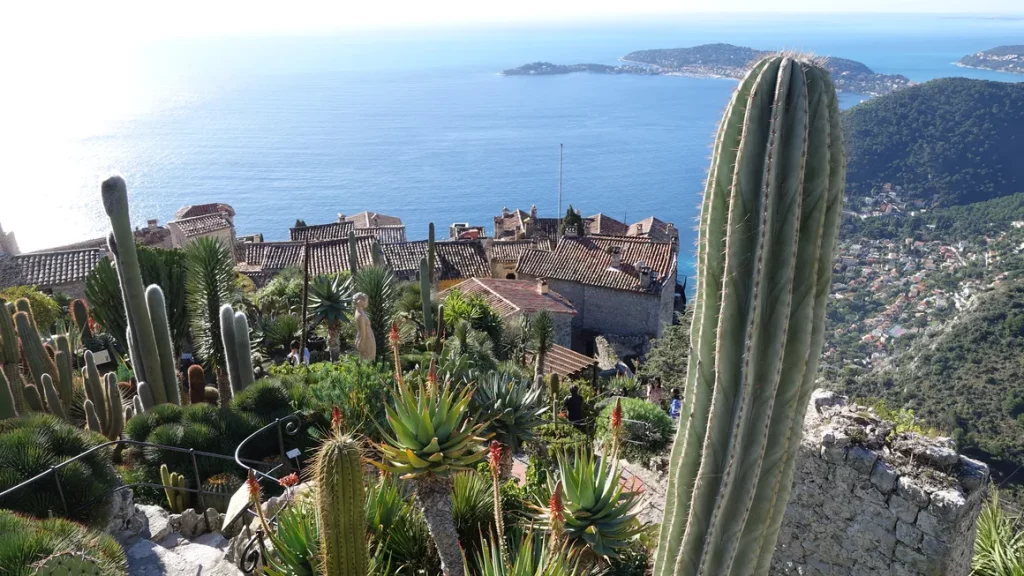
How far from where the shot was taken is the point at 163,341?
30.9ft

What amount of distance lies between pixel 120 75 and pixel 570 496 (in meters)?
229

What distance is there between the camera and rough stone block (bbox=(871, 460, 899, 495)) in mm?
5328

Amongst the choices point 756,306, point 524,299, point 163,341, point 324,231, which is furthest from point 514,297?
point 756,306

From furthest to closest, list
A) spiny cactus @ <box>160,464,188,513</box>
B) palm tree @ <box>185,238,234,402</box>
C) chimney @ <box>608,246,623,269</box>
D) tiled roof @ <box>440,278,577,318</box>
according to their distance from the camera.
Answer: chimney @ <box>608,246,623,269</box>
tiled roof @ <box>440,278,577,318</box>
palm tree @ <box>185,238,234,402</box>
spiny cactus @ <box>160,464,188,513</box>

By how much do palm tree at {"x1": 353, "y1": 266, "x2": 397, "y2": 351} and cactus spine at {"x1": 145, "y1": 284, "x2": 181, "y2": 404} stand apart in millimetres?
3861

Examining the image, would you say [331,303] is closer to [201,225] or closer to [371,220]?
[201,225]

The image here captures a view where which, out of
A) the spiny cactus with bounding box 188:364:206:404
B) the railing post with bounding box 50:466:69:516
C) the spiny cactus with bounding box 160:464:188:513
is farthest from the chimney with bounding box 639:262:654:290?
the railing post with bounding box 50:466:69:516

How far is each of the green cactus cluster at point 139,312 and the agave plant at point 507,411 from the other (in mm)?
4469

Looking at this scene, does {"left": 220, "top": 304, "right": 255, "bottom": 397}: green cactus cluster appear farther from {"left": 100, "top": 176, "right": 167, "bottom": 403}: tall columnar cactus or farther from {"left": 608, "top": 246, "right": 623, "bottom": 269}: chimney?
{"left": 608, "top": 246, "right": 623, "bottom": 269}: chimney

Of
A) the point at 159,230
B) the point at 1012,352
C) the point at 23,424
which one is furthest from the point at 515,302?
the point at 159,230

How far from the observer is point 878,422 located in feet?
18.7

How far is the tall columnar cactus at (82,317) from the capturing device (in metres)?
13.6

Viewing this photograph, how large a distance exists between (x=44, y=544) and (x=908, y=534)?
237 inches

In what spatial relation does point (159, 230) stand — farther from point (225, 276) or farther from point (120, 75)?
point (120, 75)
